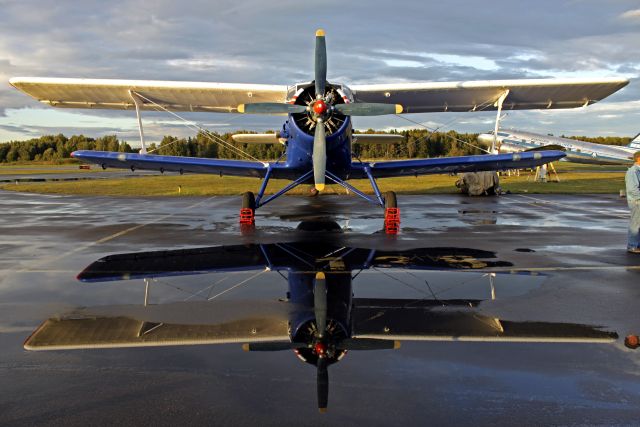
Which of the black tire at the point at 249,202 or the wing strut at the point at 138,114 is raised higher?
the wing strut at the point at 138,114

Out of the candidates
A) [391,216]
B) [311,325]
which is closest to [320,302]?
[311,325]

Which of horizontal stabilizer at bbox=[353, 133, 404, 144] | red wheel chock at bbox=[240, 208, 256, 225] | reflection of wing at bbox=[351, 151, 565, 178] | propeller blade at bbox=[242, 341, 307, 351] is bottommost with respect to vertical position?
red wheel chock at bbox=[240, 208, 256, 225]

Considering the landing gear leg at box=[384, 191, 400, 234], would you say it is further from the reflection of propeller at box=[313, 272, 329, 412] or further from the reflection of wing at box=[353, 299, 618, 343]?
the reflection of wing at box=[353, 299, 618, 343]

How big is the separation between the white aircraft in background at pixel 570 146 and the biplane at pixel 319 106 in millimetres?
29441

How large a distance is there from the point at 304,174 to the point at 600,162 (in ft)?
140

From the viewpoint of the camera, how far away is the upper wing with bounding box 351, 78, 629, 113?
14281 millimetres

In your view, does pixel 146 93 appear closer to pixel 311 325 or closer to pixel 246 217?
pixel 246 217

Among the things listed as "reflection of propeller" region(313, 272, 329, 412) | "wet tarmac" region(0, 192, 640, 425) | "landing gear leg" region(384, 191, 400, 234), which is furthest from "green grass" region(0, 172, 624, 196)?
"reflection of propeller" region(313, 272, 329, 412)

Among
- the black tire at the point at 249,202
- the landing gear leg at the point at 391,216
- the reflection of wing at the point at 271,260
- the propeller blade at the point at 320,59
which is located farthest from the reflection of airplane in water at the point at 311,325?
the black tire at the point at 249,202

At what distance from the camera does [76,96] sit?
15.2m

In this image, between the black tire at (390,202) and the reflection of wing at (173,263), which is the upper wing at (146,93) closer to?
the black tire at (390,202)

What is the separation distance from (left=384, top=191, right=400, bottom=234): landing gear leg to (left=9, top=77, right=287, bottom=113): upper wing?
419 cm

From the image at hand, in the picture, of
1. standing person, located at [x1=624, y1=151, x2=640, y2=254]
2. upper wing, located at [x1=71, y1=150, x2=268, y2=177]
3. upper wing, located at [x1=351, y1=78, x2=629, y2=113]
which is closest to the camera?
standing person, located at [x1=624, y1=151, x2=640, y2=254]

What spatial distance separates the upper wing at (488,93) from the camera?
14.3 metres
